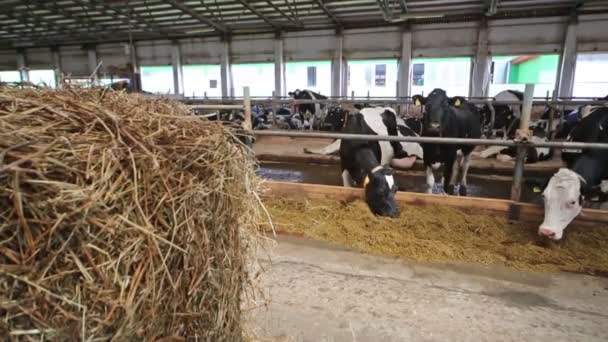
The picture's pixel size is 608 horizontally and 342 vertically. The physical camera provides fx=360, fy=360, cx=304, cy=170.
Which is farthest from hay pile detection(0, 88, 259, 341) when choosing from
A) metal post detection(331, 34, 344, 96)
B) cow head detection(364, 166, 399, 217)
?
metal post detection(331, 34, 344, 96)

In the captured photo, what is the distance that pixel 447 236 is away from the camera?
3.00m

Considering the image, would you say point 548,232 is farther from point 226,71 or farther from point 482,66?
point 226,71

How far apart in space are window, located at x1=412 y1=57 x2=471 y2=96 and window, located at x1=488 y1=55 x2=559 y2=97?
3.43 ft

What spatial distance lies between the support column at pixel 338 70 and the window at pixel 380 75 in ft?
5.41

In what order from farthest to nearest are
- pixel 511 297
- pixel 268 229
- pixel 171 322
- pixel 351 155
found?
pixel 351 155 < pixel 268 229 < pixel 511 297 < pixel 171 322

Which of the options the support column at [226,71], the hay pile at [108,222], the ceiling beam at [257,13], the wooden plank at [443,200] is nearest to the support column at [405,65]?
the ceiling beam at [257,13]

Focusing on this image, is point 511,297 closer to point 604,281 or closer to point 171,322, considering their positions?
point 604,281

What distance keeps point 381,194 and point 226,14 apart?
1179 cm

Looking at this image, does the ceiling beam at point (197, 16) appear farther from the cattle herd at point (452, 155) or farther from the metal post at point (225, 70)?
the cattle herd at point (452, 155)

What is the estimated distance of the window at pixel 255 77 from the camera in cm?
1537

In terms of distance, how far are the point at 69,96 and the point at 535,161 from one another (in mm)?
7020

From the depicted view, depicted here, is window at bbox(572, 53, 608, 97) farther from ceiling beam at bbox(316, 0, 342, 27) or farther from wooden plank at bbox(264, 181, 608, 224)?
wooden plank at bbox(264, 181, 608, 224)

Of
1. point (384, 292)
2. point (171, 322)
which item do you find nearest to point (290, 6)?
point (384, 292)

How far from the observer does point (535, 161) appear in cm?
626
